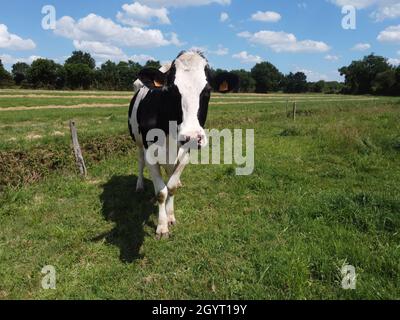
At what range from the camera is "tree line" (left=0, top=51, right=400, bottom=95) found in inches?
3034

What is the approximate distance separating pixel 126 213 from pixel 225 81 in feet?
8.72

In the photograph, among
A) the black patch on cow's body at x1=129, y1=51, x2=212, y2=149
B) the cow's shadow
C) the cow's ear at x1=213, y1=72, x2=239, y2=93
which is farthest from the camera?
the cow's ear at x1=213, y1=72, x2=239, y2=93

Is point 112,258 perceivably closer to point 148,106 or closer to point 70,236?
point 70,236

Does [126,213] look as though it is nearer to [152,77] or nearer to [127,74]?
[152,77]

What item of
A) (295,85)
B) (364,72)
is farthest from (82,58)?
(364,72)

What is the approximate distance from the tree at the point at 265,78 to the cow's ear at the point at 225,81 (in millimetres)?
107334

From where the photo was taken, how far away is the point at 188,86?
4.24m

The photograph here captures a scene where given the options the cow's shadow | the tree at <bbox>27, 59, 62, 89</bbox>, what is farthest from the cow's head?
the tree at <bbox>27, 59, 62, 89</bbox>

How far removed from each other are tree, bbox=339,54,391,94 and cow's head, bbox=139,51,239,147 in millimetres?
99189

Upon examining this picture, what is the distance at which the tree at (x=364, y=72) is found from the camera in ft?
316

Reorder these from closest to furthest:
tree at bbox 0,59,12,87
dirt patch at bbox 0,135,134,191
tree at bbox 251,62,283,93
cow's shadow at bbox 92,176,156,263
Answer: cow's shadow at bbox 92,176,156,263
dirt patch at bbox 0,135,134,191
tree at bbox 0,59,12,87
tree at bbox 251,62,283,93

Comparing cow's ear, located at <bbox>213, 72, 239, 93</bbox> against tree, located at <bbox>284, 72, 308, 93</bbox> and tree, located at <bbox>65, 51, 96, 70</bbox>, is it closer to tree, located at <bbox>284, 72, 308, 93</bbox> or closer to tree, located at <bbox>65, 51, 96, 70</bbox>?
tree, located at <bbox>65, 51, 96, 70</bbox>

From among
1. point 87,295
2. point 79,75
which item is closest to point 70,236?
point 87,295
